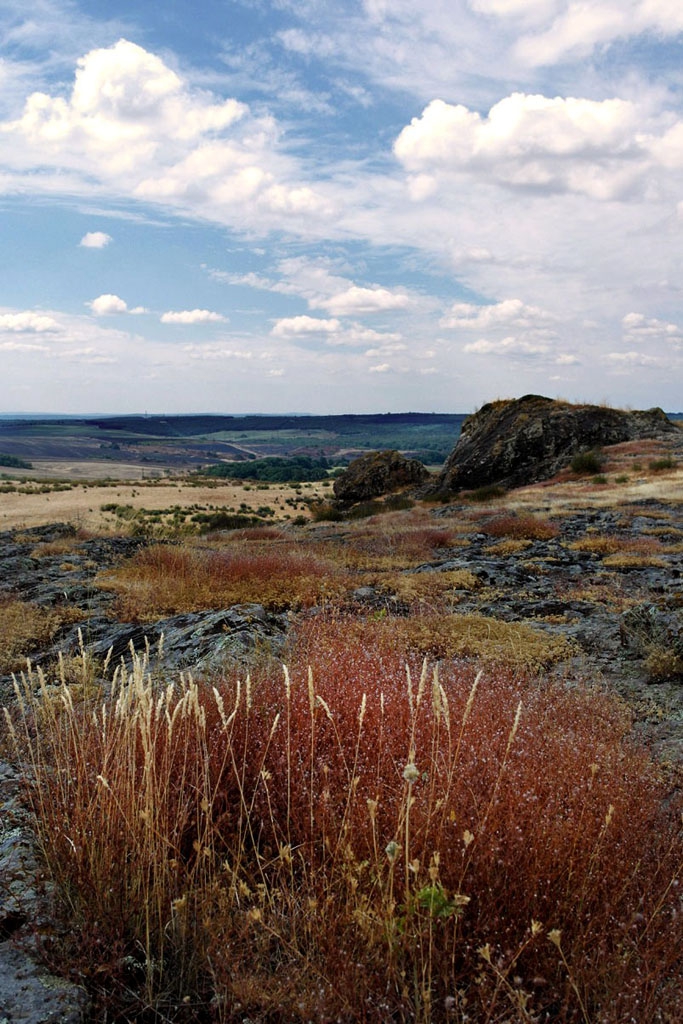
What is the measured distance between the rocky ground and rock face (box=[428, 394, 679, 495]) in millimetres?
18996

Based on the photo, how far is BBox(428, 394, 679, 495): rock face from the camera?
34.1 metres

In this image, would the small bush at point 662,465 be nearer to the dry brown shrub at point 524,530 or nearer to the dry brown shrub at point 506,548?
the dry brown shrub at point 524,530

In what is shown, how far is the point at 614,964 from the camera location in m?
2.10

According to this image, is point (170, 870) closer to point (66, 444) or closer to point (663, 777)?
point (663, 777)

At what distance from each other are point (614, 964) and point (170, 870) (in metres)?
1.62

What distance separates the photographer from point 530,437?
3488 centimetres

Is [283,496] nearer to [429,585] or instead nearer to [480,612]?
[429,585]

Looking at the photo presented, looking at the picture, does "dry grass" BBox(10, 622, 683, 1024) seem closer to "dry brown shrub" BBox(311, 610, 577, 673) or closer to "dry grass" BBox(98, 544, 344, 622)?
"dry brown shrub" BBox(311, 610, 577, 673)

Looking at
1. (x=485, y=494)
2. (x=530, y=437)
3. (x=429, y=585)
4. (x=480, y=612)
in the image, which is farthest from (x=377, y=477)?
(x=480, y=612)

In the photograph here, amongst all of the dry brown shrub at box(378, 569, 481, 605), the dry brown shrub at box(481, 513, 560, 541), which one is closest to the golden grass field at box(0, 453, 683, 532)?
the dry brown shrub at box(481, 513, 560, 541)

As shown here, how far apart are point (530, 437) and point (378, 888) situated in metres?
34.6

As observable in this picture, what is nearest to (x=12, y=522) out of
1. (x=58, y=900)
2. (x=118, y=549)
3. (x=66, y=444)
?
(x=118, y=549)

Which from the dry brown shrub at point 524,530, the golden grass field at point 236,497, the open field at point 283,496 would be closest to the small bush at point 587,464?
the open field at point 283,496

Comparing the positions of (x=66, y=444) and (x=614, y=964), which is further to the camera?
(x=66, y=444)
